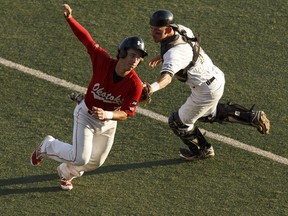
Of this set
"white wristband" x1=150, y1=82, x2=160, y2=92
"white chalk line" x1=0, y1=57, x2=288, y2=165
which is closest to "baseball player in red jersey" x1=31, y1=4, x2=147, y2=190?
"white wristband" x1=150, y1=82, x2=160, y2=92

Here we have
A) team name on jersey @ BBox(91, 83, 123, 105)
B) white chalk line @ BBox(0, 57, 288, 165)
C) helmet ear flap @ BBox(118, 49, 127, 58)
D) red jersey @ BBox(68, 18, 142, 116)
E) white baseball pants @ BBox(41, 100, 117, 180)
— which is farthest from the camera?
white chalk line @ BBox(0, 57, 288, 165)

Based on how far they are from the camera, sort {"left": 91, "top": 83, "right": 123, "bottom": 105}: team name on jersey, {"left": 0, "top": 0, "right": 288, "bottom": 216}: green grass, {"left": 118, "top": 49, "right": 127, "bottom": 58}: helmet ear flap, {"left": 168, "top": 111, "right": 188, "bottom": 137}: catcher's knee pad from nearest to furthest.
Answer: {"left": 118, "top": 49, "right": 127, "bottom": 58}: helmet ear flap → {"left": 91, "top": 83, "right": 123, "bottom": 105}: team name on jersey → {"left": 0, "top": 0, "right": 288, "bottom": 216}: green grass → {"left": 168, "top": 111, "right": 188, "bottom": 137}: catcher's knee pad

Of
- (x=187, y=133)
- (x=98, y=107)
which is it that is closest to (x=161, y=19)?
(x=98, y=107)

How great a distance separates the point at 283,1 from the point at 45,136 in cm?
537

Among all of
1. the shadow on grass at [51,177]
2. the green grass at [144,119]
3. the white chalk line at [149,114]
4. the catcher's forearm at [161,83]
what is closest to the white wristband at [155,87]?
the catcher's forearm at [161,83]

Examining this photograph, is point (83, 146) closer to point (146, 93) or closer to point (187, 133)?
point (146, 93)

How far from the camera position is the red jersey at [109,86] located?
32.9 feet

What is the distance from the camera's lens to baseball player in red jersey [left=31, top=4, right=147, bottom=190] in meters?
9.90

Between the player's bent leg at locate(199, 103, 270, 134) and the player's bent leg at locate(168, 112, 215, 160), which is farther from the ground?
the player's bent leg at locate(199, 103, 270, 134)

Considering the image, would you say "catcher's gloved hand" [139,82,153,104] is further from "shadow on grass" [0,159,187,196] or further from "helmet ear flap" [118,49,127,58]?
"shadow on grass" [0,159,187,196]

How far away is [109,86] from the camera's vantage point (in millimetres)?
10086

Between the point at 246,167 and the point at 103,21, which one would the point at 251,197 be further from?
the point at 103,21

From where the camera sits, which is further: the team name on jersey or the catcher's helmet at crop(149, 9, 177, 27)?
the catcher's helmet at crop(149, 9, 177, 27)

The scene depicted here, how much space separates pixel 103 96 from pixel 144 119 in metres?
2.09
